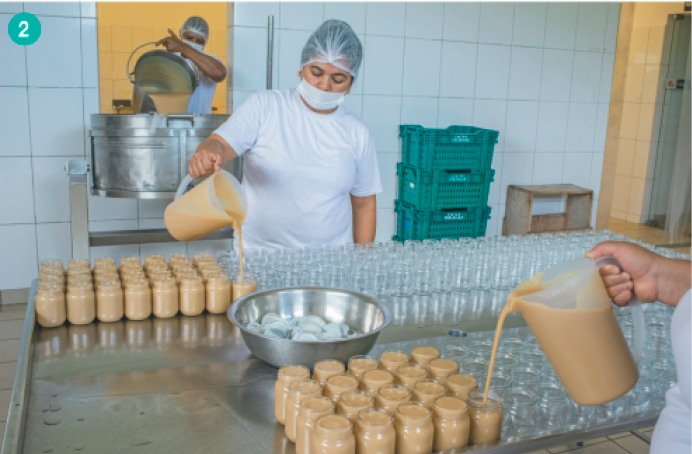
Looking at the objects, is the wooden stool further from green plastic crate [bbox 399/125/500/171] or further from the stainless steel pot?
the stainless steel pot

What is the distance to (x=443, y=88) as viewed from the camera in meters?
3.88

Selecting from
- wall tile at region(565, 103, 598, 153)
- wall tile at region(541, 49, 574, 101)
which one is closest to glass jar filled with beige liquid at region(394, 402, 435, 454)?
wall tile at region(541, 49, 574, 101)

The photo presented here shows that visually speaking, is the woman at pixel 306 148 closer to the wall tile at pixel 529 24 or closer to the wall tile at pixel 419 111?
the wall tile at pixel 419 111

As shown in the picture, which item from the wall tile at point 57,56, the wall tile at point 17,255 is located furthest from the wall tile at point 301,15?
the wall tile at point 17,255

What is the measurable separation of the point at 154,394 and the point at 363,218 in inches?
51.8

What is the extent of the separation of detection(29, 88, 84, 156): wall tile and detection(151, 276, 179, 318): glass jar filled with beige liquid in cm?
208

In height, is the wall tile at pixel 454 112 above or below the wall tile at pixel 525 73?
below

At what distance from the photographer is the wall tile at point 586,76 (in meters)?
4.28

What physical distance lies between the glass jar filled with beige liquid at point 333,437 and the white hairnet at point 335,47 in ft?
4.56

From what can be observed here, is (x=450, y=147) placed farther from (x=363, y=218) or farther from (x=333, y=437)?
(x=333, y=437)

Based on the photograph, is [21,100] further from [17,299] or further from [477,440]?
[477,440]

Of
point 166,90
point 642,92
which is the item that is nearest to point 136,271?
point 166,90

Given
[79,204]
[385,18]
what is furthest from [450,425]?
[385,18]

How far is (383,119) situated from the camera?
148 inches
